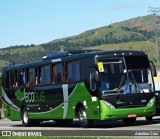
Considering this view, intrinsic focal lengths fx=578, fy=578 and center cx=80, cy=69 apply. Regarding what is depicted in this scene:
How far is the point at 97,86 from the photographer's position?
22094 millimetres

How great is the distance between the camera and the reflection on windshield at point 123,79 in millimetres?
22000

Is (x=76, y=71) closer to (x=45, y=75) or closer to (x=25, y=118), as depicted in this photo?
(x=45, y=75)

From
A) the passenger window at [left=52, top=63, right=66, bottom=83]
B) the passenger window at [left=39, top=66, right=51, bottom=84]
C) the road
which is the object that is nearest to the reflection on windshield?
the road

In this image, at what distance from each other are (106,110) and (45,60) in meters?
5.54

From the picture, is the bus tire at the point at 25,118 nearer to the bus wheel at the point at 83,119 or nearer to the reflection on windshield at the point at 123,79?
the bus wheel at the point at 83,119

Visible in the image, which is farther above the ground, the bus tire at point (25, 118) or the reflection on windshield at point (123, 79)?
the reflection on windshield at point (123, 79)

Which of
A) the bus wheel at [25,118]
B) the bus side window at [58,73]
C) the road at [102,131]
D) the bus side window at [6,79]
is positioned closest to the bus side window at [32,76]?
the bus wheel at [25,118]

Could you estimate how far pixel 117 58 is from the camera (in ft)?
74.1

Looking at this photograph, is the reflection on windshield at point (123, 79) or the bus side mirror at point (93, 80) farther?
the bus side mirror at point (93, 80)

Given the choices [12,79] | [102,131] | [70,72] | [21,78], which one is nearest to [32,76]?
[21,78]

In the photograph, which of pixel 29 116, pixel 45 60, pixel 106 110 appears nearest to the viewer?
pixel 106 110

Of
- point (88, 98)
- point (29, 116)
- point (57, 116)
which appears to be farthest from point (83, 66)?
point (29, 116)

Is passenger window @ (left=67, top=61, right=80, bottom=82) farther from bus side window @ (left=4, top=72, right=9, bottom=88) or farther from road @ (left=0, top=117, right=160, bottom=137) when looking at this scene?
bus side window @ (left=4, top=72, right=9, bottom=88)

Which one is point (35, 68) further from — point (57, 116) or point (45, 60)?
point (57, 116)
